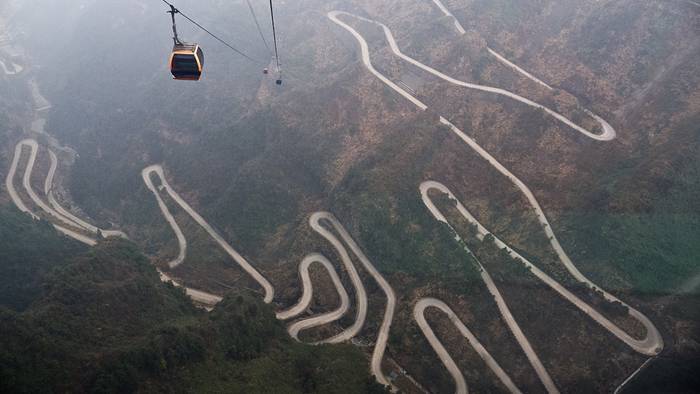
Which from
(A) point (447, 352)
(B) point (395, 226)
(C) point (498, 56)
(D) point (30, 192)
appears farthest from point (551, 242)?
(D) point (30, 192)

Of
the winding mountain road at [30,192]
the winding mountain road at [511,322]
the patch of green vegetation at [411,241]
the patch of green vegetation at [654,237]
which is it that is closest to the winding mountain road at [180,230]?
the winding mountain road at [30,192]

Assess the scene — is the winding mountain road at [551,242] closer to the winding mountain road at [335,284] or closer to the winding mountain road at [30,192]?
the winding mountain road at [335,284]

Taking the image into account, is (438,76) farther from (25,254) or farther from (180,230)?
(25,254)

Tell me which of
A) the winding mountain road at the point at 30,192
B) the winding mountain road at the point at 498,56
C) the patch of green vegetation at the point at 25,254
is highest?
the winding mountain road at the point at 498,56

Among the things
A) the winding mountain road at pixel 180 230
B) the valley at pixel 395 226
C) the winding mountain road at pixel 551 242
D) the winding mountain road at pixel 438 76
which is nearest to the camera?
the winding mountain road at pixel 551 242

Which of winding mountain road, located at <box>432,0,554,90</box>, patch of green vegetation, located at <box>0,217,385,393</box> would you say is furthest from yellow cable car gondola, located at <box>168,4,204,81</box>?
winding mountain road, located at <box>432,0,554,90</box>

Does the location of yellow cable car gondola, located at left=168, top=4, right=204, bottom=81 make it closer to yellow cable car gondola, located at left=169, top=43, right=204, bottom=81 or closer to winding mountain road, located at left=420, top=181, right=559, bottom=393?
yellow cable car gondola, located at left=169, top=43, right=204, bottom=81

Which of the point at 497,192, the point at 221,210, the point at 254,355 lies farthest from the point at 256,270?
the point at 497,192

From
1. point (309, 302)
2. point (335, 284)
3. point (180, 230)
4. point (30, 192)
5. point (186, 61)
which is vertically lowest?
point (309, 302)
